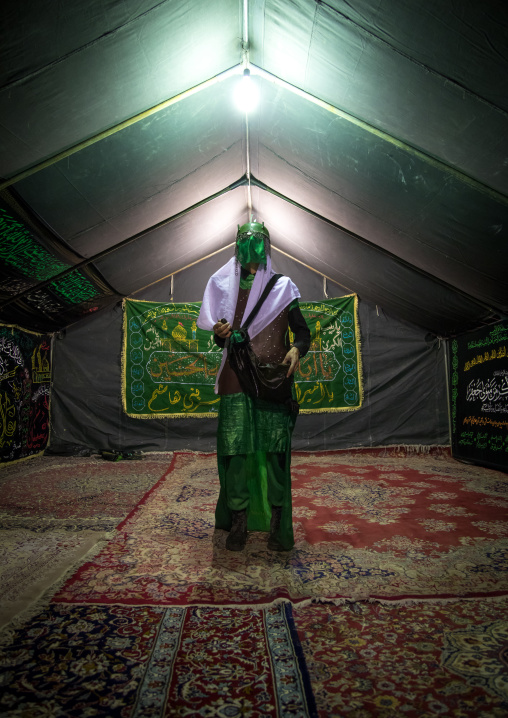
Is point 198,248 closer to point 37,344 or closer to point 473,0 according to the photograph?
point 37,344

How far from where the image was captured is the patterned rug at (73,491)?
2.22 meters

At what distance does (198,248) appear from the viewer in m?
4.86

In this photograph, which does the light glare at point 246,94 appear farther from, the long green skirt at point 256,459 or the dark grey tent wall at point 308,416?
the dark grey tent wall at point 308,416

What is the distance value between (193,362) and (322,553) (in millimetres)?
3634

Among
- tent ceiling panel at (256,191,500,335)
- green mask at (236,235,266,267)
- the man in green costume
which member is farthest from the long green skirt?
tent ceiling panel at (256,191,500,335)

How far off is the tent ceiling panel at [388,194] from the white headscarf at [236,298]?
1144mm

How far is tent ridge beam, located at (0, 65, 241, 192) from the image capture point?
91.3 inches

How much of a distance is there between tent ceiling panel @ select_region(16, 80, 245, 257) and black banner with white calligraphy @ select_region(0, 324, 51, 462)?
1594 millimetres

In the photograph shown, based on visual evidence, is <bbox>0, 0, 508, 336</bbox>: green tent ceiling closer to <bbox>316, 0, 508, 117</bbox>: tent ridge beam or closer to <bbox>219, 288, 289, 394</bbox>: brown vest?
<bbox>316, 0, 508, 117</bbox>: tent ridge beam

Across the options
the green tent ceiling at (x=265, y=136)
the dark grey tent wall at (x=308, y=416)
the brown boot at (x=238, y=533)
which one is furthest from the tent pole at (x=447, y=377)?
the brown boot at (x=238, y=533)

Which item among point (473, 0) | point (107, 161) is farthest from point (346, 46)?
point (107, 161)

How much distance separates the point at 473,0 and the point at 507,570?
200 centimetres

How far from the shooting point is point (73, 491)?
300 cm

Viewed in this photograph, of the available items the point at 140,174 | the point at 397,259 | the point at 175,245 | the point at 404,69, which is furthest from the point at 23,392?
the point at 404,69
